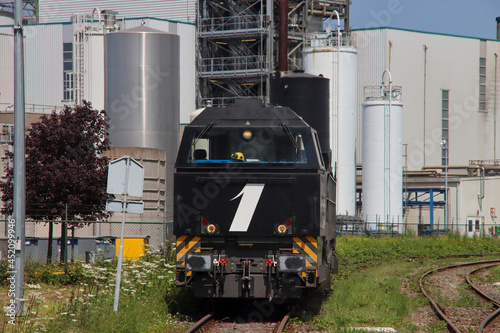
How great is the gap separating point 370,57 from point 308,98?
40095 millimetres

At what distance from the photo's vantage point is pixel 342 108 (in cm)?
4209

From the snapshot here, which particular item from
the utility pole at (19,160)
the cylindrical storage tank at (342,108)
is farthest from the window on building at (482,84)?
the utility pole at (19,160)

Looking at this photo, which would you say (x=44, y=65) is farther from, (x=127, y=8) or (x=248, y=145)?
(x=248, y=145)

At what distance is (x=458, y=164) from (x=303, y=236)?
52.8 metres

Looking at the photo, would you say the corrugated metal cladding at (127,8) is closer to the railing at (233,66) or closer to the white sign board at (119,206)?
the railing at (233,66)

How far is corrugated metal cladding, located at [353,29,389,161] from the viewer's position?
55.8 m

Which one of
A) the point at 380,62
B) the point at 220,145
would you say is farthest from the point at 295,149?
the point at 380,62

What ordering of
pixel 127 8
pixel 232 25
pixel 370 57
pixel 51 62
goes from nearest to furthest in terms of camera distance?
pixel 232 25
pixel 51 62
pixel 370 57
pixel 127 8

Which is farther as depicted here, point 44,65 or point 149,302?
point 44,65

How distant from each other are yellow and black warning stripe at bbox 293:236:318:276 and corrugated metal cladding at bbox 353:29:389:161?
45998mm

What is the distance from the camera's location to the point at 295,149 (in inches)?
457

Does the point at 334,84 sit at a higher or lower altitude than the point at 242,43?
lower

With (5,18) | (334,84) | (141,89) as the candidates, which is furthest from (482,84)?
(5,18)

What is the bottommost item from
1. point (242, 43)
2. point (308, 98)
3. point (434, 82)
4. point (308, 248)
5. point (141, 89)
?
point (308, 248)
